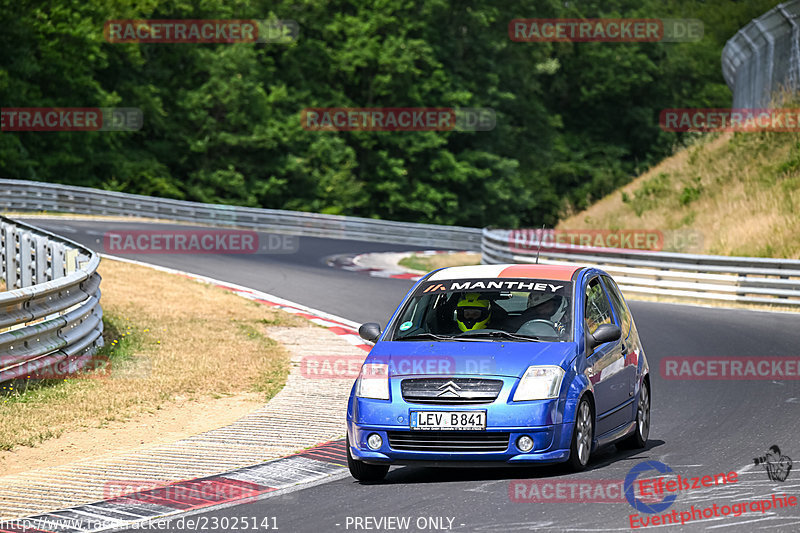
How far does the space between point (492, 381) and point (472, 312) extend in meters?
1.27

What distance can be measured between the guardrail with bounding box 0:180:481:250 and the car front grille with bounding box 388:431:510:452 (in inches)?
1323

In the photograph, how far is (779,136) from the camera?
32375 mm

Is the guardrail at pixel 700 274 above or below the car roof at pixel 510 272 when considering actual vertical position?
below

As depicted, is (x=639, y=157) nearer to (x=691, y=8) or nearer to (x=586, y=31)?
(x=586, y=31)

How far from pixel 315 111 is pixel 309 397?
47722mm

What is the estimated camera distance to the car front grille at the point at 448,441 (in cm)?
832

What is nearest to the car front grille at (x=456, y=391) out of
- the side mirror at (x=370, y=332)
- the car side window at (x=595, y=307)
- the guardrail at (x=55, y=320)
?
the side mirror at (x=370, y=332)

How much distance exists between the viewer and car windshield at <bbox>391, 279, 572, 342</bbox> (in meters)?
9.20

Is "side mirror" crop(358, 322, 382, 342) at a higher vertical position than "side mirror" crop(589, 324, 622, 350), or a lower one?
Result: lower

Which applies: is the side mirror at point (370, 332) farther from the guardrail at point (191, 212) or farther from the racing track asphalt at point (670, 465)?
the guardrail at point (191, 212)

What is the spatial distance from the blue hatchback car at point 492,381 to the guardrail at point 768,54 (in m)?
22.3

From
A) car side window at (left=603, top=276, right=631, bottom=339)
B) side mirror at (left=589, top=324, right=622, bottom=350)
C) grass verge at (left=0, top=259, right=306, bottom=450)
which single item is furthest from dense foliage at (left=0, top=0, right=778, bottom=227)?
side mirror at (left=589, top=324, right=622, bottom=350)

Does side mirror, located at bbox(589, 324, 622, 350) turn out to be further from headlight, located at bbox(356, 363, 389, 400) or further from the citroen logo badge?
headlight, located at bbox(356, 363, 389, 400)

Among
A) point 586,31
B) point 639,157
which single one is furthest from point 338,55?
point 639,157
